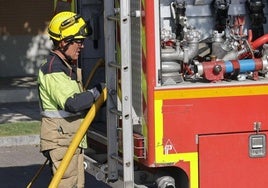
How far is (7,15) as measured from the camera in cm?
1891

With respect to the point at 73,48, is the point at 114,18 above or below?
above

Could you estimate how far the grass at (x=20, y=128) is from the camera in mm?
12125

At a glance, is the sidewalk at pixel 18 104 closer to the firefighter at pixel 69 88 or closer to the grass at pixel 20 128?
the grass at pixel 20 128

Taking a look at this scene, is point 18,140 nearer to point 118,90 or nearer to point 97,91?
point 97,91

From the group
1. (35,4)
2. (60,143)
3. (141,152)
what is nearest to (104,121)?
(60,143)

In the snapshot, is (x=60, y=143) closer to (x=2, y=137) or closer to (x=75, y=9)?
(x=75, y=9)

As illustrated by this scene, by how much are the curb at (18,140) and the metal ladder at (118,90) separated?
5688 mm

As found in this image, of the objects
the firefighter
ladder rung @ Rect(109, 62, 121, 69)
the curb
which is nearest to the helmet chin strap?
the firefighter

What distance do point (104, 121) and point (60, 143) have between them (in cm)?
77

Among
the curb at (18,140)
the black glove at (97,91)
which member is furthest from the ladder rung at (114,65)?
the curb at (18,140)

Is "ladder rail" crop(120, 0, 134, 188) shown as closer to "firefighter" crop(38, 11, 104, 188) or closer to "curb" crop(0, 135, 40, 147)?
"firefighter" crop(38, 11, 104, 188)

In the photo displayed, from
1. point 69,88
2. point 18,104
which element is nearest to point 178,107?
point 69,88

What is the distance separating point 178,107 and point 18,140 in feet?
20.6

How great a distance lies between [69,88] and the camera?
20.9ft
